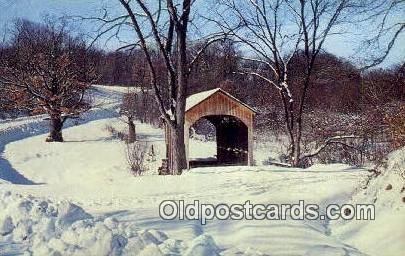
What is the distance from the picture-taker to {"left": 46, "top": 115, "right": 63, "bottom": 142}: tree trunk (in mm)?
12445

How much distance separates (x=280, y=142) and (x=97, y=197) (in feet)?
36.9

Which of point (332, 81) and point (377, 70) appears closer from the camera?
point (377, 70)

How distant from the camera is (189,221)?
5.60m

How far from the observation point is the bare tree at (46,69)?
9.02 m

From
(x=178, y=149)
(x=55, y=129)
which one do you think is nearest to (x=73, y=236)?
(x=178, y=149)

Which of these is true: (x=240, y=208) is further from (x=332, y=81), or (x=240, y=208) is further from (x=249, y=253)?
(x=332, y=81)

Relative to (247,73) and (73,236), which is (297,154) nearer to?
(247,73)

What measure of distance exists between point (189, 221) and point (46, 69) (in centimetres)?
749

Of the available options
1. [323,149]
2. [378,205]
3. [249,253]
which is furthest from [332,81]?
[249,253]

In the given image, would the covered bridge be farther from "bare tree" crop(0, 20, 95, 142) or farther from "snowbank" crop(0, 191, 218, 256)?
"snowbank" crop(0, 191, 218, 256)

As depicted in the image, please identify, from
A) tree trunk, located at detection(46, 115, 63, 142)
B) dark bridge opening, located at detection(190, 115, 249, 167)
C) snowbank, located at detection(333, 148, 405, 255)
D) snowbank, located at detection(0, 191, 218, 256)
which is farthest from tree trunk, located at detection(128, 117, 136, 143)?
snowbank, located at detection(0, 191, 218, 256)

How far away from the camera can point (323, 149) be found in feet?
46.7

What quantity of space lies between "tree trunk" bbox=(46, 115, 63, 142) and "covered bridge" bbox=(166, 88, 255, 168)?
2.71 m

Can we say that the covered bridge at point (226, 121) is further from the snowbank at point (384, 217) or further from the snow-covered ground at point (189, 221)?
the snowbank at point (384, 217)
